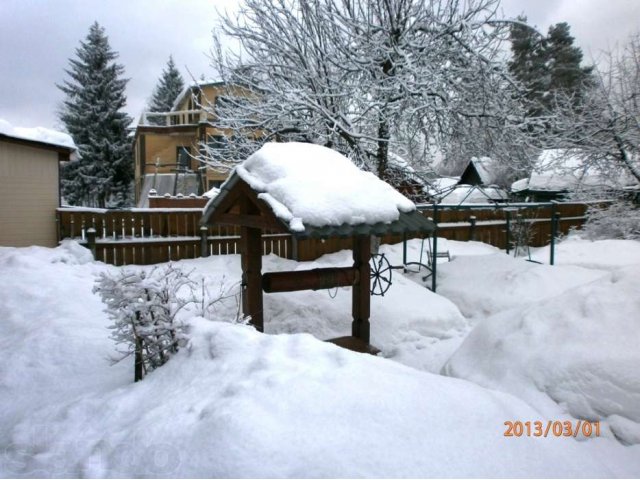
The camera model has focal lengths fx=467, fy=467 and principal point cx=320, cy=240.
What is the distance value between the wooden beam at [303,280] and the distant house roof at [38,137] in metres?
8.50

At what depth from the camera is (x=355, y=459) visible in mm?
2113

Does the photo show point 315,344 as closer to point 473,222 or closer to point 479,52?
point 479,52

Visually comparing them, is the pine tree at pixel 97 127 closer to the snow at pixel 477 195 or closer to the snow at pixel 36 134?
the snow at pixel 36 134

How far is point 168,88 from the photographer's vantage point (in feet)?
144

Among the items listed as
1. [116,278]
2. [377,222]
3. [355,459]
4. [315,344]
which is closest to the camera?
[355,459]

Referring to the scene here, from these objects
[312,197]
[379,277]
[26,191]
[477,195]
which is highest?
[477,195]

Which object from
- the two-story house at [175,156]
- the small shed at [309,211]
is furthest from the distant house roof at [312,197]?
the two-story house at [175,156]

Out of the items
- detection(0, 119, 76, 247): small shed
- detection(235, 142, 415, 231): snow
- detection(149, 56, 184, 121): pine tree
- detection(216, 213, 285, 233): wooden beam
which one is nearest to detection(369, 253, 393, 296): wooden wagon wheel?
detection(235, 142, 415, 231): snow

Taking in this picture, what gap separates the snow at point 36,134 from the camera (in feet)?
34.9

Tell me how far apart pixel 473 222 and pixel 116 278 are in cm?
1248

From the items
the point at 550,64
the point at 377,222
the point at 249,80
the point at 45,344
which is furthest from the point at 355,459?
the point at 550,64

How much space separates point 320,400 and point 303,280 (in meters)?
2.89
